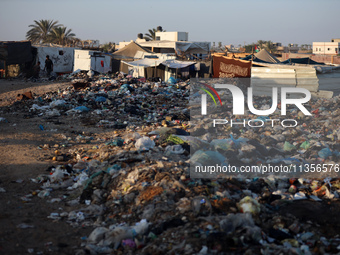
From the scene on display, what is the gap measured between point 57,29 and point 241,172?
28.6 m

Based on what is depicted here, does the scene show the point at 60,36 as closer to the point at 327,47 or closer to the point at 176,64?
the point at 176,64

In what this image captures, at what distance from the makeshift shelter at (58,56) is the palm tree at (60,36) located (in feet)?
26.0

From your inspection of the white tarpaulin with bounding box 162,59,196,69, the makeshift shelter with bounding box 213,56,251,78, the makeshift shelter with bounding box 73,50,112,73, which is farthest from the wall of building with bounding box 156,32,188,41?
the makeshift shelter with bounding box 213,56,251,78

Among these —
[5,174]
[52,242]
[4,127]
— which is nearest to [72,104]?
[4,127]

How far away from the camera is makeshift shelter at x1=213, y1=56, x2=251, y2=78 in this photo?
14609 mm

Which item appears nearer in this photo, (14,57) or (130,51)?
(14,57)

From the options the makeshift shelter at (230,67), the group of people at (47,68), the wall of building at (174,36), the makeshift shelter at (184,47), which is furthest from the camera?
the wall of building at (174,36)

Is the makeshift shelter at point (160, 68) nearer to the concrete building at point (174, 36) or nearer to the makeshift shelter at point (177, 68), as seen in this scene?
the makeshift shelter at point (177, 68)

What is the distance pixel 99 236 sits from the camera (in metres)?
4.05

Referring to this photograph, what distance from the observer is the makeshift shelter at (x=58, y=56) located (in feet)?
73.3

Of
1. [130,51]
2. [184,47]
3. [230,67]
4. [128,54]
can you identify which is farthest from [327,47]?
[230,67]

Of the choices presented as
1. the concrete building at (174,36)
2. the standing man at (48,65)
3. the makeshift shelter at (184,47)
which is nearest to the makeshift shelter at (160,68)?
the standing man at (48,65)

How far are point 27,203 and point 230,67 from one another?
12.1m

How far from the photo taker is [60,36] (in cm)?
3070
